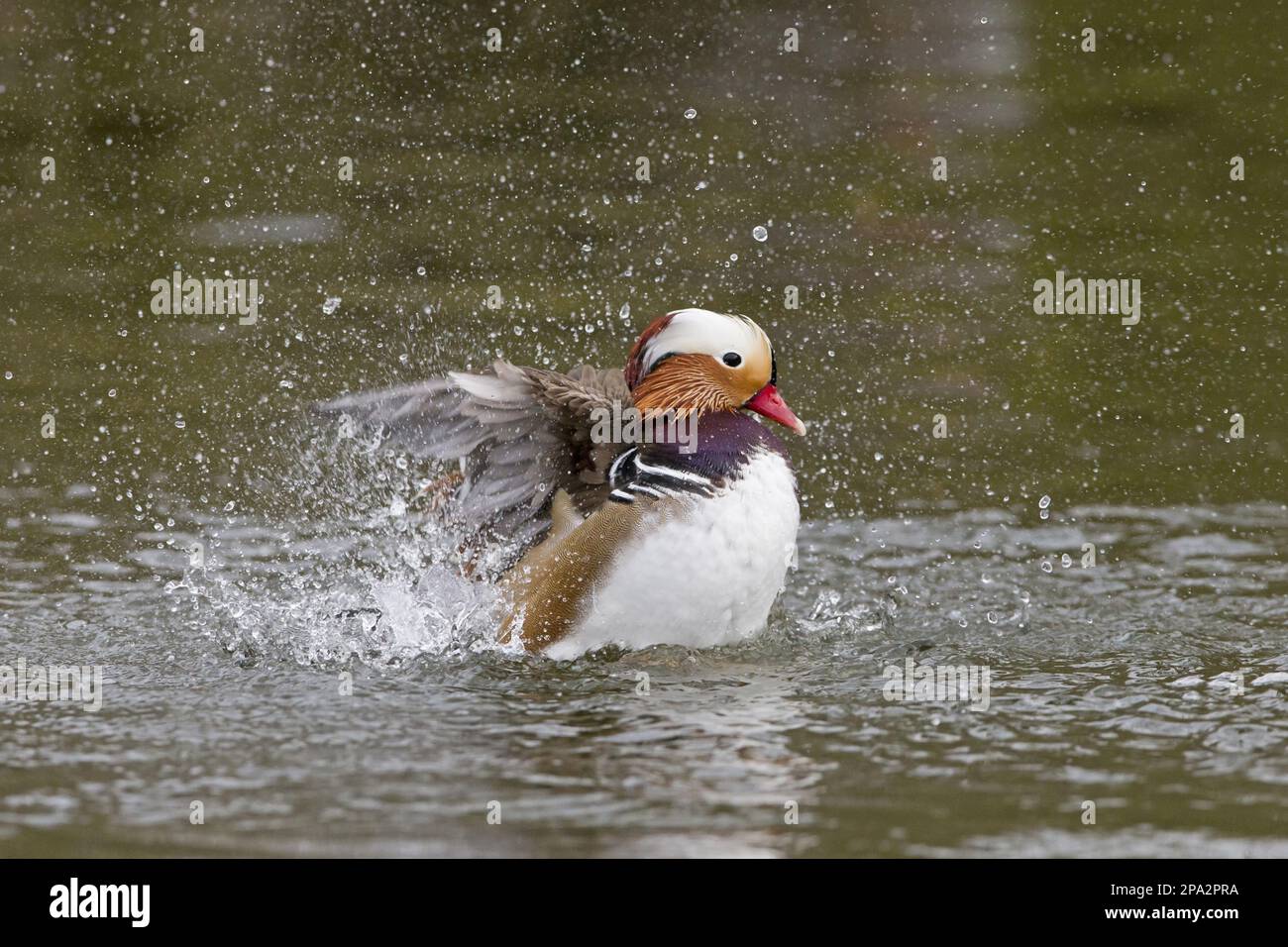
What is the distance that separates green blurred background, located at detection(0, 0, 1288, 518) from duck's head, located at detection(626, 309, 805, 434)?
1996mm

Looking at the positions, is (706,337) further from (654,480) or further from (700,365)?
(654,480)

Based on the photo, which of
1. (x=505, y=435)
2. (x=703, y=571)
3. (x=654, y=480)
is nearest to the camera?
(x=703, y=571)

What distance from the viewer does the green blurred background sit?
9773 mm

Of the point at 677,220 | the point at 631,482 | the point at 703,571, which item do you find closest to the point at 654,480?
the point at 631,482

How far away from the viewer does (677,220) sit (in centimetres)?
1220

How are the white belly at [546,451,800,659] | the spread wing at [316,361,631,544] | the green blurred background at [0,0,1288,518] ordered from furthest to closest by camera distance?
1. the green blurred background at [0,0,1288,518]
2. the spread wing at [316,361,631,544]
3. the white belly at [546,451,800,659]

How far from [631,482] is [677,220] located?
18.3ft

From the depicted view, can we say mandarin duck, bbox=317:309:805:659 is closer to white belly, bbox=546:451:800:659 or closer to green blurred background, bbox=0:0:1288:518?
white belly, bbox=546:451:800:659

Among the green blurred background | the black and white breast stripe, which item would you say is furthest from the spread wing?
the green blurred background

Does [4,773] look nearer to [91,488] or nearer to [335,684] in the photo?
[335,684]

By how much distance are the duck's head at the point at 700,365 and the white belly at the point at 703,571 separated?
1.18ft

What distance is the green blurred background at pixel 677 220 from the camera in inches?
385

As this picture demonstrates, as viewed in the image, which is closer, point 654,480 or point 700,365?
point 654,480

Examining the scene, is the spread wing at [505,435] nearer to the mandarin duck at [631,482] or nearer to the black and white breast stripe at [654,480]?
the mandarin duck at [631,482]
